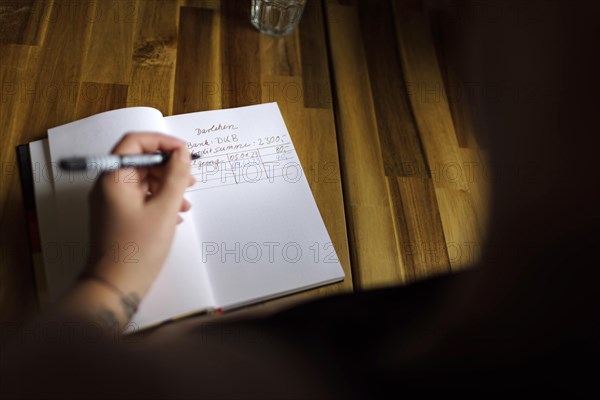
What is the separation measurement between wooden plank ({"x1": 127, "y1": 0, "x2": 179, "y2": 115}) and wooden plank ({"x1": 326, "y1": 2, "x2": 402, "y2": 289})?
293 mm

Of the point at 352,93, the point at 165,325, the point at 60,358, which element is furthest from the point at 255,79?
the point at 60,358

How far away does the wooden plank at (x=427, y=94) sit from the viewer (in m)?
0.70

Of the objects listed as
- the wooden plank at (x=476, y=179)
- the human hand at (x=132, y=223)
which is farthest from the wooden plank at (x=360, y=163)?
the human hand at (x=132, y=223)

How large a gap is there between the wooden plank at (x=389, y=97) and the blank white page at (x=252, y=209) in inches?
6.0

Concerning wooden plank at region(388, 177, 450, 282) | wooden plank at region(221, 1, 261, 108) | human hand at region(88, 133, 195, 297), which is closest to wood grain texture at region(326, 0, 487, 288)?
wooden plank at region(388, 177, 450, 282)

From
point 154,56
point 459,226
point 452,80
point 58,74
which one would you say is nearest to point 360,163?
point 459,226

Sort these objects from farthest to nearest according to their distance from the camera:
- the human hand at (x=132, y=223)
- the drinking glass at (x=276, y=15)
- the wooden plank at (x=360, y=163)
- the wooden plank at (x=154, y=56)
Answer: the drinking glass at (x=276, y=15) < the wooden plank at (x=154, y=56) < the wooden plank at (x=360, y=163) < the human hand at (x=132, y=223)

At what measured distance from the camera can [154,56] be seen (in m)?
0.73

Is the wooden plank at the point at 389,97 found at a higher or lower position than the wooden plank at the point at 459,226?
higher

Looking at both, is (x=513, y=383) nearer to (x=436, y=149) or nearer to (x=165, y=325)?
(x=165, y=325)

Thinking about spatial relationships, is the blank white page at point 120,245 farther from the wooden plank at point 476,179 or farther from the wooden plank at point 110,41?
the wooden plank at point 476,179

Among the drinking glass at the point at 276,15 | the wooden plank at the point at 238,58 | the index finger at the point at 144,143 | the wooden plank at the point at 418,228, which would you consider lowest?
the wooden plank at the point at 418,228

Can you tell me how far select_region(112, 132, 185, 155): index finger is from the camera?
0.51 m

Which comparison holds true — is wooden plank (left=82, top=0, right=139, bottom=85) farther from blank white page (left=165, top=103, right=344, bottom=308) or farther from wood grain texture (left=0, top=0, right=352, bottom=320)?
blank white page (left=165, top=103, right=344, bottom=308)
